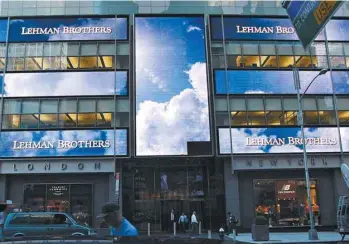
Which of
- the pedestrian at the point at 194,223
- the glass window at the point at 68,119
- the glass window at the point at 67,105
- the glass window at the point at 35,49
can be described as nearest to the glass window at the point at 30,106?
the glass window at the point at 67,105

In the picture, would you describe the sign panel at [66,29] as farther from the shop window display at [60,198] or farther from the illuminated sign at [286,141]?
the illuminated sign at [286,141]

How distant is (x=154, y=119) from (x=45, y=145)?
7793 mm

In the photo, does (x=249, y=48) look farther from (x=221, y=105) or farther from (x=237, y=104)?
(x=221, y=105)

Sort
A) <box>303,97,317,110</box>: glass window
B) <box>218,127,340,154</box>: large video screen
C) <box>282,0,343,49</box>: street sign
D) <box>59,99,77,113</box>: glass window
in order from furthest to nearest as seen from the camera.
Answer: <box>303,97,317,110</box>: glass window < <box>59,99,77,113</box>: glass window < <box>218,127,340,154</box>: large video screen < <box>282,0,343,49</box>: street sign

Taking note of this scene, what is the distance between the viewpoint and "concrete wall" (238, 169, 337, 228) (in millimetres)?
29906

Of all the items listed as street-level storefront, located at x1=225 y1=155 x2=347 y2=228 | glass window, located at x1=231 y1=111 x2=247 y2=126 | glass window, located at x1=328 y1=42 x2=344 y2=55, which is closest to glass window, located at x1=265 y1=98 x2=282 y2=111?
glass window, located at x1=231 y1=111 x2=247 y2=126

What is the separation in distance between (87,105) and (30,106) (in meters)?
4.08

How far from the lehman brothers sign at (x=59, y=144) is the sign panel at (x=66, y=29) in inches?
312

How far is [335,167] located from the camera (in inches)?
1182

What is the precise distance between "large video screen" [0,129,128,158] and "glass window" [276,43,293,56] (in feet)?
43.3

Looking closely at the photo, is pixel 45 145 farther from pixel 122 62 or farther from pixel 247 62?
pixel 247 62

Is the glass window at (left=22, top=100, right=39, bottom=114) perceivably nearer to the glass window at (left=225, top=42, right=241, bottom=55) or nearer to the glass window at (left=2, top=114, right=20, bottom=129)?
the glass window at (left=2, top=114, right=20, bottom=129)

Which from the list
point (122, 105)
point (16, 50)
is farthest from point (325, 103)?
point (16, 50)

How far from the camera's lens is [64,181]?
29984 millimetres
